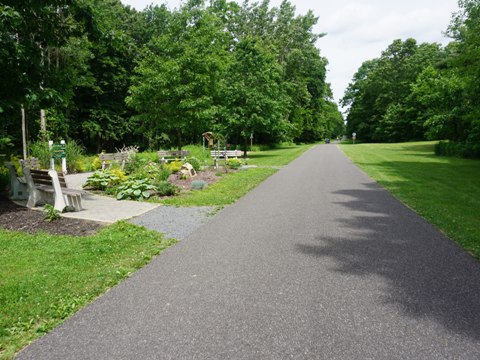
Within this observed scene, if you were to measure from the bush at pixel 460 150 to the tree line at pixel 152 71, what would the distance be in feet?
43.3

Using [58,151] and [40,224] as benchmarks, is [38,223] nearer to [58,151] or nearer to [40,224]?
[40,224]

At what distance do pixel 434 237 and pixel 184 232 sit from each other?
4338 mm

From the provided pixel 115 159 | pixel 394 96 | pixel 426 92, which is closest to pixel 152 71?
pixel 115 159

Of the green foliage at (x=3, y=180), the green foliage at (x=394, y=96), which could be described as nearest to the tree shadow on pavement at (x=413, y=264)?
the green foliage at (x=3, y=180)

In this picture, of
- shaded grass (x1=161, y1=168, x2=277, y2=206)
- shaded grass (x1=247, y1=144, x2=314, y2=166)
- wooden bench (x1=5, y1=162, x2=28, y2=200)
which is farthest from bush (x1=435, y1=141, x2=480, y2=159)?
wooden bench (x1=5, y1=162, x2=28, y2=200)

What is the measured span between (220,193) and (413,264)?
22.1ft

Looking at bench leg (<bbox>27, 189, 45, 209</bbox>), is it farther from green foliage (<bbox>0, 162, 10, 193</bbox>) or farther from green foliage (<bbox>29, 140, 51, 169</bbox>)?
green foliage (<bbox>29, 140, 51, 169</bbox>)

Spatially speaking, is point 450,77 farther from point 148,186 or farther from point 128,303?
point 128,303

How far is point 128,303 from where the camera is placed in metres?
3.60

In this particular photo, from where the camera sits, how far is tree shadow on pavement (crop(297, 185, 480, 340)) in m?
3.40

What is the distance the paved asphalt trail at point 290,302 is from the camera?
111 inches

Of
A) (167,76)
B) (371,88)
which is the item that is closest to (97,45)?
(167,76)

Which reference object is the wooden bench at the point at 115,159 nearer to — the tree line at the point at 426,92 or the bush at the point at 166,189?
the bush at the point at 166,189

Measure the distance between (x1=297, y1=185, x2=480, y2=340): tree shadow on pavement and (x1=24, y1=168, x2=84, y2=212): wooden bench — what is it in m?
5.31
